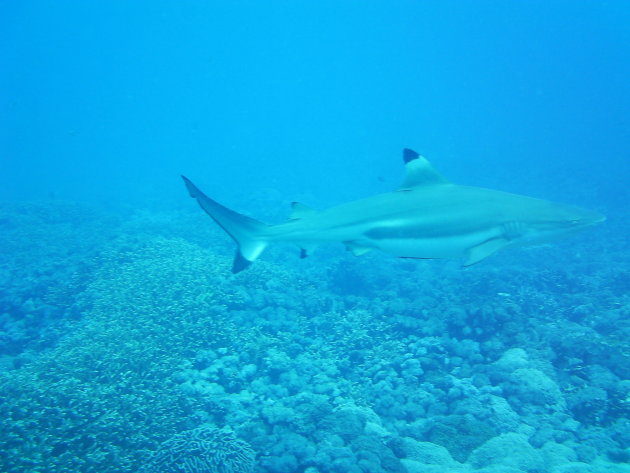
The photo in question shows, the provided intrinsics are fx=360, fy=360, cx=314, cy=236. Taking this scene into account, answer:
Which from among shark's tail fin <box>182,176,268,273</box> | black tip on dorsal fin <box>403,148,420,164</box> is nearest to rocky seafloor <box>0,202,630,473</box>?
shark's tail fin <box>182,176,268,273</box>

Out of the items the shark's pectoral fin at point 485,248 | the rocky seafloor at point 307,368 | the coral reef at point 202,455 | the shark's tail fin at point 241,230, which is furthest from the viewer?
the rocky seafloor at point 307,368

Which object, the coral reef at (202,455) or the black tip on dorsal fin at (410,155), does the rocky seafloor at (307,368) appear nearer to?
the coral reef at (202,455)

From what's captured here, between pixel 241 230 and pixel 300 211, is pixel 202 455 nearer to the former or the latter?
pixel 241 230

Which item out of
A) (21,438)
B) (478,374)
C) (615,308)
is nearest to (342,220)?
(478,374)

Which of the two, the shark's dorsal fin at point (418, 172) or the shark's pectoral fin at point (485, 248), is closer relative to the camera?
the shark's pectoral fin at point (485, 248)

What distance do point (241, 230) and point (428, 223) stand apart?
9.15ft

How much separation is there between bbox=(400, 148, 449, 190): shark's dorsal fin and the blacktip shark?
1 centimetres

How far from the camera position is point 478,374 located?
25.2 ft

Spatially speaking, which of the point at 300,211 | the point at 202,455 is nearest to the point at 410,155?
the point at 300,211

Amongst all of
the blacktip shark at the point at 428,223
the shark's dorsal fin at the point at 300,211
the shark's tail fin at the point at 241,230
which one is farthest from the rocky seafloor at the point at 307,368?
the shark's dorsal fin at the point at 300,211

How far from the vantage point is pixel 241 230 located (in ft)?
18.2

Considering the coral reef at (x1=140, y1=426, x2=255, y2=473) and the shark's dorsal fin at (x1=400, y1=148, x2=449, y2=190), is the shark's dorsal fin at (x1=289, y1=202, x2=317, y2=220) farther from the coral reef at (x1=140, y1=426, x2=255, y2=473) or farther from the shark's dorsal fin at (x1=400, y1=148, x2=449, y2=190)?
the coral reef at (x1=140, y1=426, x2=255, y2=473)

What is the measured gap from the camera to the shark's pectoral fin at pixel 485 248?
16.6 feet

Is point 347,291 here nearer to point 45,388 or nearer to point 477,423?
point 477,423
